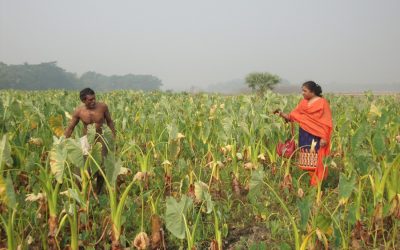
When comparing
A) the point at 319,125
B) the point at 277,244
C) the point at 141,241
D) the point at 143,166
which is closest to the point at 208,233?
the point at 277,244

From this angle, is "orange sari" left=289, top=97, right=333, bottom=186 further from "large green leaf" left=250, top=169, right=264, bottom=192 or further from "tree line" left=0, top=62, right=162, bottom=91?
"tree line" left=0, top=62, right=162, bottom=91

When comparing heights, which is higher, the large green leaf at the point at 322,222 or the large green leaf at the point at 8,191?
the large green leaf at the point at 8,191

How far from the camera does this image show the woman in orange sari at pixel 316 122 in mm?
4520

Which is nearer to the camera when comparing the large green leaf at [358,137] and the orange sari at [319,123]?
the large green leaf at [358,137]

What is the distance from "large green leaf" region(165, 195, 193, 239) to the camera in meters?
2.64

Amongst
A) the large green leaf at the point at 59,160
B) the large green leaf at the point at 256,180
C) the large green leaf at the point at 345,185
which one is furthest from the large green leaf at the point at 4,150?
the large green leaf at the point at 345,185

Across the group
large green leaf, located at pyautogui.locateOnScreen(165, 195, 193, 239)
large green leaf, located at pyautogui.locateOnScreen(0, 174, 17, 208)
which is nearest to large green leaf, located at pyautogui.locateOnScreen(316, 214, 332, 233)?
large green leaf, located at pyautogui.locateOnScreen(165, 195, 193, 239)

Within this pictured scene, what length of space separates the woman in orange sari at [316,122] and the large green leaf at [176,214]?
2.22 m

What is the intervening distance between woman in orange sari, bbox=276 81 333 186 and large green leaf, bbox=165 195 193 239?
7.29ft

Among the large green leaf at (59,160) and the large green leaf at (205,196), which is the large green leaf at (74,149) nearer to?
the large green leaf at (59,160)

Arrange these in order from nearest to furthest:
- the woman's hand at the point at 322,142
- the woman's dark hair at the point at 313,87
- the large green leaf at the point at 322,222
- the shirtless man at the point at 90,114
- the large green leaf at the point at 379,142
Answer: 1. the large green leaf at the point at 322,222
2. the large green leaf at the point at 379,142
3. the shirtless man at the point at 90,114
4. the woman's hand at the point at 322,142
5. the woman's dark hair at the point at 313,87

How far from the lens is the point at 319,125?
179 inches

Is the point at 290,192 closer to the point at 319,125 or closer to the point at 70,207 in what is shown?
the point at 319,125

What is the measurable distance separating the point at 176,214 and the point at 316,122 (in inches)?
97.9
